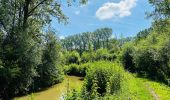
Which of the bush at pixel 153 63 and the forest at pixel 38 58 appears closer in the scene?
the forest at pixel 38 58

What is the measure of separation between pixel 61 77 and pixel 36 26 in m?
20.3

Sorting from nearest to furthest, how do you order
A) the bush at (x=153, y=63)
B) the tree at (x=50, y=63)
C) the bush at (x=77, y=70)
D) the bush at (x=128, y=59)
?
the tree at (x=50, y=63), the bush at (x=153, y=63), the bush at (x=128, y=59), the bush at (x=77, y=70)

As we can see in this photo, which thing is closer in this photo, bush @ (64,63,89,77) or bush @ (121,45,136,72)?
bush @ (121,45,136,72)

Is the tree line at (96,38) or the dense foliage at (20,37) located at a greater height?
the tree line at (96,38)

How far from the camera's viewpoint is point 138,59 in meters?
63.9

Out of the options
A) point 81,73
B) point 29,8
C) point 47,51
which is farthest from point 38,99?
point 81,73

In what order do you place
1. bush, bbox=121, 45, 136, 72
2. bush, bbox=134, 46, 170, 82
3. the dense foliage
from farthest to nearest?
bush, bbox=121, 45, 136, 72, bush, bbox=134, 46, 170, 82, the dense foliage

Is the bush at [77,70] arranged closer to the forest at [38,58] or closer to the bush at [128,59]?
the bush at [128,59]

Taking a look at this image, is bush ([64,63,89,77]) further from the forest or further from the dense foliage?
the dense foliage

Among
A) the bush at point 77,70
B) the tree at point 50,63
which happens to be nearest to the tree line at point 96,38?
the bush at point 77,70

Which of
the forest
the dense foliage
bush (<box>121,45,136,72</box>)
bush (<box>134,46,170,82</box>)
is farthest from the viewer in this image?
bush (<box>121,45,136,72</box>)

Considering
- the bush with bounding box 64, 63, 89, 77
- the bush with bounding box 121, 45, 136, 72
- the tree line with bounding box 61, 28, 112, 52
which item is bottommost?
the bush with bounding box 64, 63, 89, 77

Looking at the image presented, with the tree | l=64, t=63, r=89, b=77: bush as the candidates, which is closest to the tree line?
l=64, t=63, r=89, b=77: bush

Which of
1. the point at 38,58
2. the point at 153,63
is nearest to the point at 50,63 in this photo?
the point at 38,58
